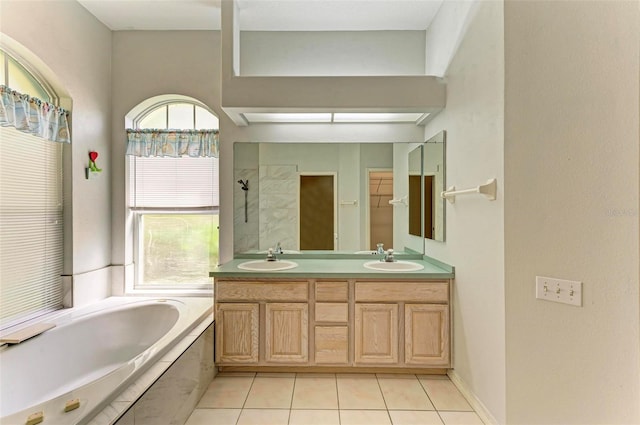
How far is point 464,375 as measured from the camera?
7.21 ft

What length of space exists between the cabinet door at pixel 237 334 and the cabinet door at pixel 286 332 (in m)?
0.10

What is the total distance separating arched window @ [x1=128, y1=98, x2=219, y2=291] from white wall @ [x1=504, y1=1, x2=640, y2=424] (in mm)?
2472

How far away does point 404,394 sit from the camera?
2.23 metres

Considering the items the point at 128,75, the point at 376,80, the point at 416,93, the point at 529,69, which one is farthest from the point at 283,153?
the point at 529,69

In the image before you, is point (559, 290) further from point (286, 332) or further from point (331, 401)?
point (286, 332)

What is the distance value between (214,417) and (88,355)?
1.04 metres

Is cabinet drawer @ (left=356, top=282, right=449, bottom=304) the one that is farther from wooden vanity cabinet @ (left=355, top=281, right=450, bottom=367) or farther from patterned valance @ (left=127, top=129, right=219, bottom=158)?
patterned valance @ (left=127, top=129, right=219, bottom=158)

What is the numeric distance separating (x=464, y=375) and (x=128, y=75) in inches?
143

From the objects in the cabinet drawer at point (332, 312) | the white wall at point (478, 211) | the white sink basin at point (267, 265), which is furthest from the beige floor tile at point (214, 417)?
the white wall at point (478, 211)

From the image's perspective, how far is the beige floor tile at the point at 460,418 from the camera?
1.93 meters

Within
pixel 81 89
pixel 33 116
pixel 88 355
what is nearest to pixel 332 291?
pixel 88 355

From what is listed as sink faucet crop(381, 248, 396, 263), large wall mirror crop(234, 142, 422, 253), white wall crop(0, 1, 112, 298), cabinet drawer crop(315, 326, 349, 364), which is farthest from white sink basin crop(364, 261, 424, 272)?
white wall crop(0, 1, 112, 298)

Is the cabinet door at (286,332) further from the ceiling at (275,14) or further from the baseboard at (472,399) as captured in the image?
the ceiling at (275,14)

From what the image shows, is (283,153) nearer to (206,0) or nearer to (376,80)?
(376,80)
